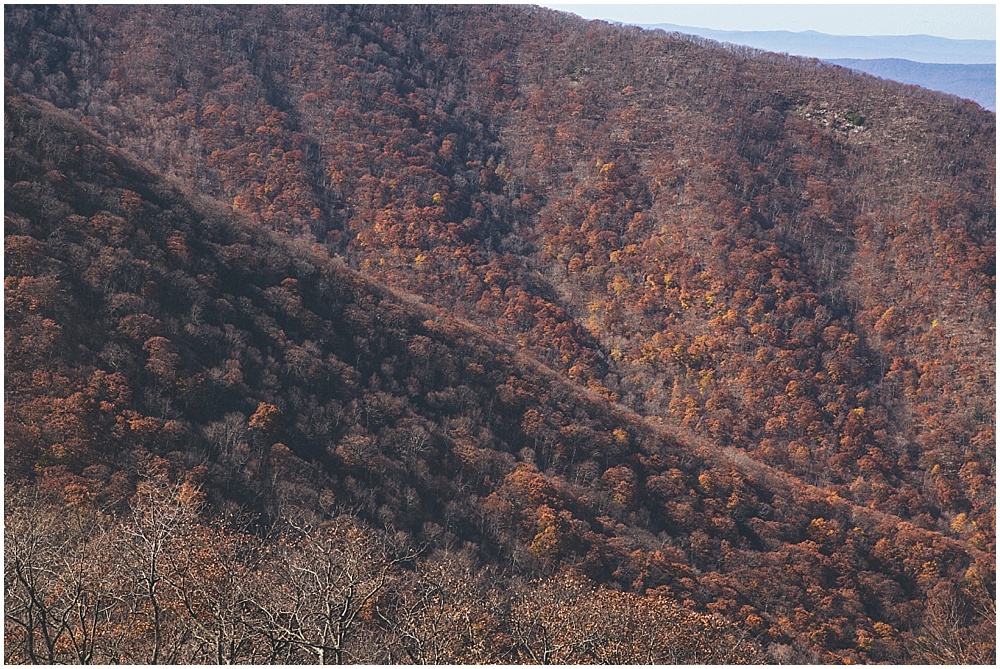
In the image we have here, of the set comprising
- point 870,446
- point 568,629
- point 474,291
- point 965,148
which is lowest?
point 870,446

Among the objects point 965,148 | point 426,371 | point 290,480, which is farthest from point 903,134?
point 290,480

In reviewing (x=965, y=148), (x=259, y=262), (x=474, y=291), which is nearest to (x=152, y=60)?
(x=474, y=291)

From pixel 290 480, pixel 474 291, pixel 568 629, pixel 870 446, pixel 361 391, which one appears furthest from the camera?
pixel 474 291

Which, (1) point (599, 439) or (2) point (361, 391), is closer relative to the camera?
(2) point (361, 391)

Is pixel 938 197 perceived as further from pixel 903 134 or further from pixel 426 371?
pixel 426 371

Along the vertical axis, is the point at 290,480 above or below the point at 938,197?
below

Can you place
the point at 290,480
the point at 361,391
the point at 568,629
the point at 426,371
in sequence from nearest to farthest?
the point at 568,629, the point at 290,480, the point at 361,391, the point at 426,371
